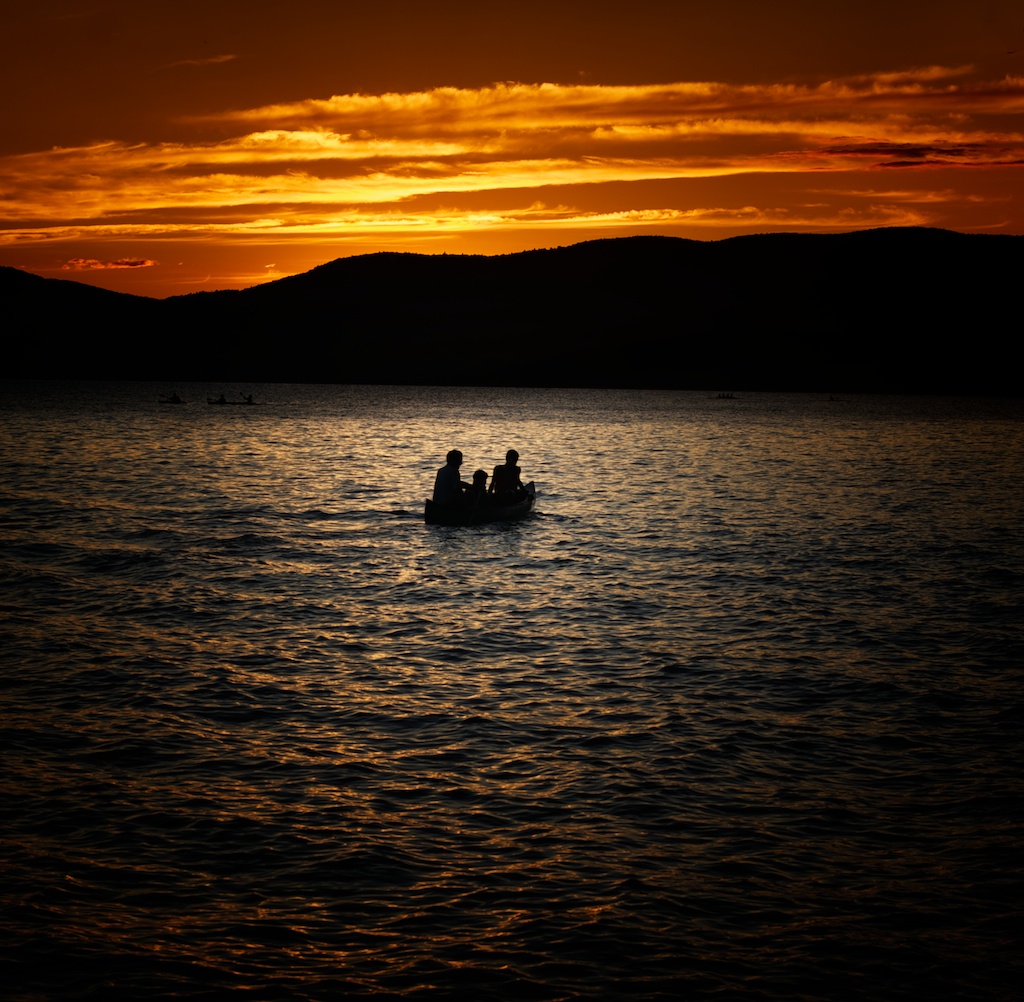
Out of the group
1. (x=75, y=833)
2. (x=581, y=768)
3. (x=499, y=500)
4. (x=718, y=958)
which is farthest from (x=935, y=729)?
(x=499, y=500)

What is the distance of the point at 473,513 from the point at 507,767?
2176cm

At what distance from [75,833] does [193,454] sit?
61627mm

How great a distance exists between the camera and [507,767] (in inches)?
515

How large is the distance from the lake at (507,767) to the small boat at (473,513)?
2.66m

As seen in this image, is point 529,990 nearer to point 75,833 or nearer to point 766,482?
point 75,833

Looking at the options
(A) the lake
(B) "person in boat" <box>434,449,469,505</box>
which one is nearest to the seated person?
(B) "person in boat" <box>434,449,469,505</box>

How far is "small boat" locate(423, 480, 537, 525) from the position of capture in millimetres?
34438

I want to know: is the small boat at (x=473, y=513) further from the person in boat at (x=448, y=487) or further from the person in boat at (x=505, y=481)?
the person in boat at (x=505, y=481)

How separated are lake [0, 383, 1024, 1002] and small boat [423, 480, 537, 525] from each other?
2657 mm

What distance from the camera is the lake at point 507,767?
8.87 metres

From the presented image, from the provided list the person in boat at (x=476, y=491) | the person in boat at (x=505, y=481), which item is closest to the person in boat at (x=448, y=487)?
the person in boat at (x=476, y=491)

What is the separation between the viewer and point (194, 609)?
2231cm

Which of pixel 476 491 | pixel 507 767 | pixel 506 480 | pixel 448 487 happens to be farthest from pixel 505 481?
pixel 507 767

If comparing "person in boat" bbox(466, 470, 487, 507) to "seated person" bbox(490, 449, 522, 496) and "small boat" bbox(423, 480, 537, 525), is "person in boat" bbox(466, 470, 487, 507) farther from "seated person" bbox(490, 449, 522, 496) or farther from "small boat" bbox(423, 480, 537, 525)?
"seated person" bbox(490, 449, 522, 496)
